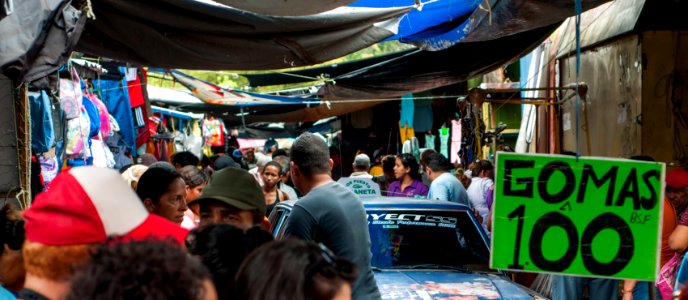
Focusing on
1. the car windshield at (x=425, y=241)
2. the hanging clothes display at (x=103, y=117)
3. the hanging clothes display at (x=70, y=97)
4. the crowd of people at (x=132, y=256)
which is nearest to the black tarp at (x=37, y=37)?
the crowd of people at (x=132, y=256)

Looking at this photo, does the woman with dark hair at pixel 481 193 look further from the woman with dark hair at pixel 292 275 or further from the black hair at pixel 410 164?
the woman with dark hair at pixel 292 275

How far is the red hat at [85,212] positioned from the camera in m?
2.79

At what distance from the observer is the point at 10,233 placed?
3828 millimetres

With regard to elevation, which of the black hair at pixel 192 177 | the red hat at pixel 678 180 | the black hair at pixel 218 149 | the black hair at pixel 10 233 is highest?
the black hair at pixel 10 233

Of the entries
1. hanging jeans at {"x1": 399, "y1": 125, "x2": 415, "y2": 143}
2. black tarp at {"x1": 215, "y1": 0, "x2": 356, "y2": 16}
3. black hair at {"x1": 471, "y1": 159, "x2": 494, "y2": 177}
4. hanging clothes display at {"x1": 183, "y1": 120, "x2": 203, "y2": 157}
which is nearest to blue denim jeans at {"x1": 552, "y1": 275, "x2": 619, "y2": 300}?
black tarp at {"x1": 215, "y1": 0, "x2": 356, "y2": 16}

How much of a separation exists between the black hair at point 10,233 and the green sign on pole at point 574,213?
2308 millimetres

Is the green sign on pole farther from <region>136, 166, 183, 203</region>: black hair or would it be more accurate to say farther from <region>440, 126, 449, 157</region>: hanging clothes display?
<region>440, 126, 449, 157</region>: hanging clothes display

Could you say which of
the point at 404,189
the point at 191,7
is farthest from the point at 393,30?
the point at 404,189

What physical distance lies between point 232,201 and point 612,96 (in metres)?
8.19

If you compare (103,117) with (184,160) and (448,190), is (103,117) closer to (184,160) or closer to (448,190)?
(184,160)

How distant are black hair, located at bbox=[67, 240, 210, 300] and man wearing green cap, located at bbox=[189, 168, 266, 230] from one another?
2500mm

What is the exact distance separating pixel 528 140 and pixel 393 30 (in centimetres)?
816

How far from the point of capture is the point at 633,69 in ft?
35.3

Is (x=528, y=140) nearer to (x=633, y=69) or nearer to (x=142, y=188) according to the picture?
(x=633, y=69)
